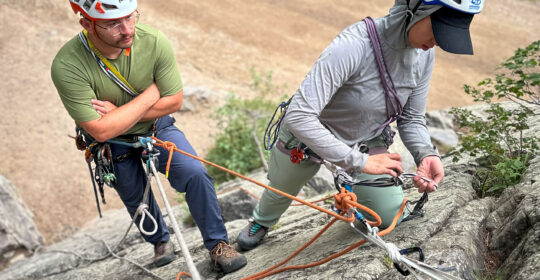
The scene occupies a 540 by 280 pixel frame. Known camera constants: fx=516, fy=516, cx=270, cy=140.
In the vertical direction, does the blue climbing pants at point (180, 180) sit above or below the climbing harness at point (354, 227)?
below

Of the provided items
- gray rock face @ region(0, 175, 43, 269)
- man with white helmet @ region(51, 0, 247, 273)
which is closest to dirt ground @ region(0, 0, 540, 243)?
gray rock face @ region(0, 175, 43, 269)

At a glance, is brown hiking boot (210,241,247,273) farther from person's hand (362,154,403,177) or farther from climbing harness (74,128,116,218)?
person's hand (362,154,403,177)

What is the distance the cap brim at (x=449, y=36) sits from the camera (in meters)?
2.22

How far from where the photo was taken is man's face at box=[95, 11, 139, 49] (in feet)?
9.43

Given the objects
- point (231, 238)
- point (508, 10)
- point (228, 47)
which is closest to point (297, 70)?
point (228, 47)

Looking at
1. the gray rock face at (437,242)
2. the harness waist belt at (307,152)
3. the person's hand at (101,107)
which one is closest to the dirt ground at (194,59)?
the gray rock face at (437,242)

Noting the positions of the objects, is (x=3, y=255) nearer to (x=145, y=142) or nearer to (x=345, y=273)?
(x=145, y=142)

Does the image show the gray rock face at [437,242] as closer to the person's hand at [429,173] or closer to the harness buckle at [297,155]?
the person's hand at [429,173]

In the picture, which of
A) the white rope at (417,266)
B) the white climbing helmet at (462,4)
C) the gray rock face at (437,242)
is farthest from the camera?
the gray rock face at (437,242)

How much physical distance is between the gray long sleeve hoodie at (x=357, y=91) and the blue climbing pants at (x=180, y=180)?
2.76 ft

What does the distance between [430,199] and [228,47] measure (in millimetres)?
9534

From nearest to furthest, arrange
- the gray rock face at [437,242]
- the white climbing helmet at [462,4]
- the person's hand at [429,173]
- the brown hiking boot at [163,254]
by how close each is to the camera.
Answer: the white climbing helmet at [462,4] < the gray rock face at [437,242] < the person's hand at [429,173] < the brown hiking boot at [163,254]

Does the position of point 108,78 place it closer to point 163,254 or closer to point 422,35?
point 163,254

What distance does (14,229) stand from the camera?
6250 millimetres
